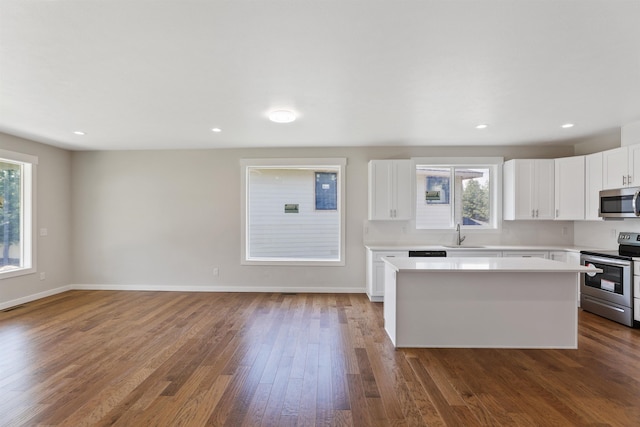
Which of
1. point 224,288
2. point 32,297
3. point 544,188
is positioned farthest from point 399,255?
point 32,297

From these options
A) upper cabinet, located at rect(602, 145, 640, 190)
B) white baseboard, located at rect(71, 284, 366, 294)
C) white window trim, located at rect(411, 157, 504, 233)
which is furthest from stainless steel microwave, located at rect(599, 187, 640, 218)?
white baseboard, located at rect(71, 284, 366, 294)

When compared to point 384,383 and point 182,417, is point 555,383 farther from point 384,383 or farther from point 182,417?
point 182,417

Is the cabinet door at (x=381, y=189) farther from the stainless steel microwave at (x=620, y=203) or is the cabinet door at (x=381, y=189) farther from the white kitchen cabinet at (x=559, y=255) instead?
the stainless steel microwave at (x=620, y=203)

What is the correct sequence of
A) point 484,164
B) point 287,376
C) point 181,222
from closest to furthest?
point 287,376, point 484,164, point 181,222

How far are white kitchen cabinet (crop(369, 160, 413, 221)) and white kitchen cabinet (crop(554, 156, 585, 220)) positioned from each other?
2.23 m

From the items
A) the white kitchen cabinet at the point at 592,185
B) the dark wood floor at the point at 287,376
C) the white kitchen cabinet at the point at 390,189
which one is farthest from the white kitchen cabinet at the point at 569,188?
the white kitchen cabinet at the point at 390,189

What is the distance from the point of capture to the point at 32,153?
Answer: 15.7ft

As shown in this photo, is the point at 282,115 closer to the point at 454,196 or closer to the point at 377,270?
the point at 377,270

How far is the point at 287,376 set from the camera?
2.54 meters

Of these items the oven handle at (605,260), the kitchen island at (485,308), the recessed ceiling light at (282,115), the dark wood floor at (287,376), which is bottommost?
the dark wood floor at (287,376)

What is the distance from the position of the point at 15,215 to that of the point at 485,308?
21.7 ft

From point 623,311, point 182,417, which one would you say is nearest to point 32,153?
point 182,417

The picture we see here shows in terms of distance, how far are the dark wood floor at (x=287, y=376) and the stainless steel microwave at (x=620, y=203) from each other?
1.39m

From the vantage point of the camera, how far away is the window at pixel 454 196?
5.30m
